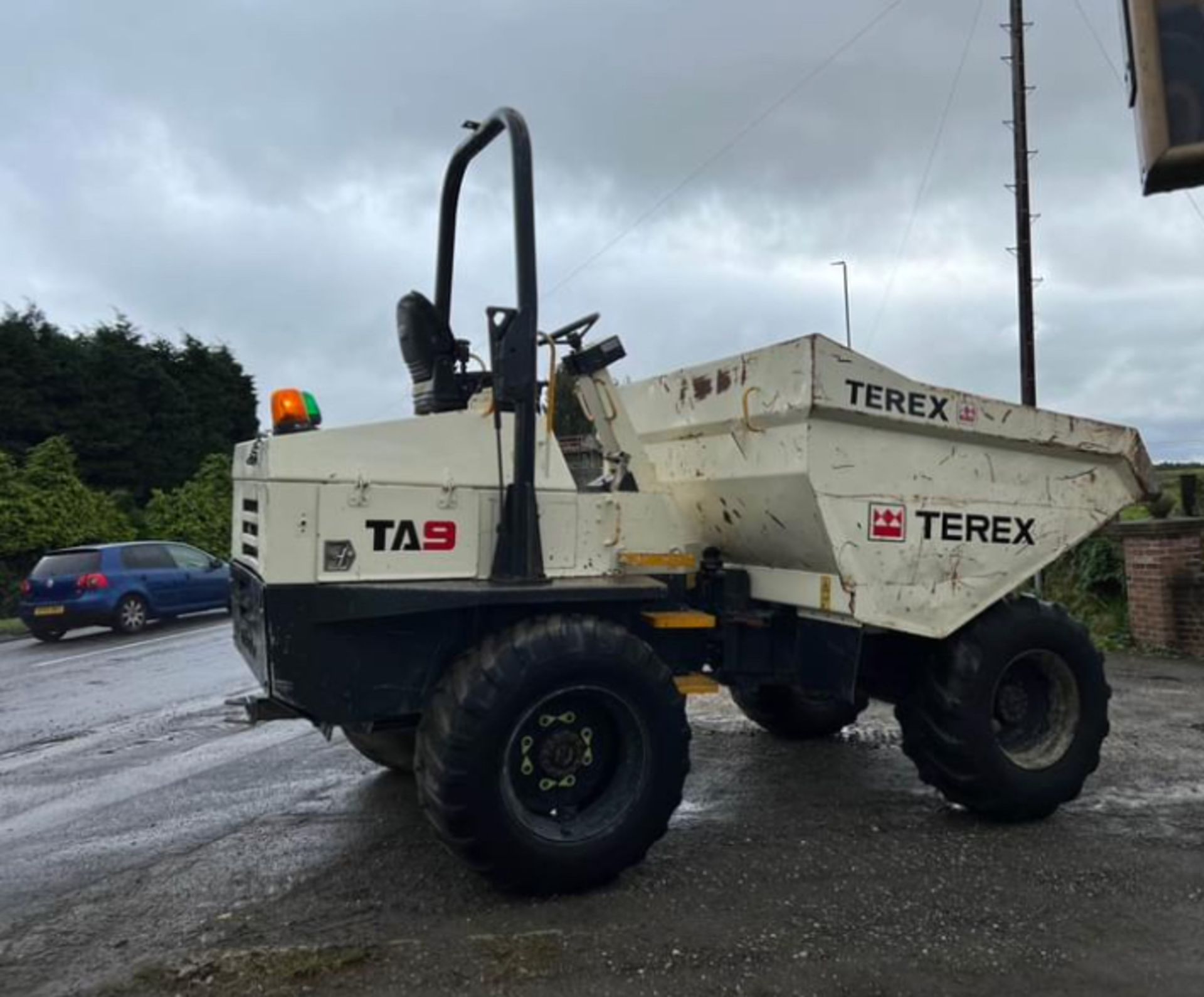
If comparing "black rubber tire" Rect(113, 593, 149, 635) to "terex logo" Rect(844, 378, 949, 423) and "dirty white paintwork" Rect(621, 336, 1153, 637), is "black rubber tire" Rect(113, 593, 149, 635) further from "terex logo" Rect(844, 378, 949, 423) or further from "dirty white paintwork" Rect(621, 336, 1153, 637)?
"terex logo" Rect(844, 378, 949, 423)

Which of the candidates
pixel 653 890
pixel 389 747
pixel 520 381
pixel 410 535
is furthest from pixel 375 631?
pixel 389 747

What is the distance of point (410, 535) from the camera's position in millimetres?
4133

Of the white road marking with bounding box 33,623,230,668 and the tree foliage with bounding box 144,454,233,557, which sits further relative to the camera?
the tree foliage with bounding box 144,454,233,557

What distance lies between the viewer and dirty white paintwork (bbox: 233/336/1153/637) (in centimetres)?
405

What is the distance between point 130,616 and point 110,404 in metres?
14.7

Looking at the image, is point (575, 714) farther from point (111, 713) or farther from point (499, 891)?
point (111, 713)

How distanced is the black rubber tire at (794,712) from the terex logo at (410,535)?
295 cm

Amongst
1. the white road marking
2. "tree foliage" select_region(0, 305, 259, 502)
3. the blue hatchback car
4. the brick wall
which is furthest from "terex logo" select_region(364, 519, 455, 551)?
"tree foliage" select_region(0, 305, 259, 502)

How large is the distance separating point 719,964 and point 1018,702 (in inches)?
101

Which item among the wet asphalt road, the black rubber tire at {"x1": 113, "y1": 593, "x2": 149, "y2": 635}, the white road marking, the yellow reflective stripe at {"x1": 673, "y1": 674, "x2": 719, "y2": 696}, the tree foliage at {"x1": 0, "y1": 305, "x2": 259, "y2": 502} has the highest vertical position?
the tree foliage at {"x1": 0, "y1": 305, "x2": 259, "y2": 502}

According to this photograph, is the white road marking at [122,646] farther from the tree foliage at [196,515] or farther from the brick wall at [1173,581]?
the brick wall at [1173,581]

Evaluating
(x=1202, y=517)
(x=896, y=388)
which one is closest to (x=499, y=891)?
(x=896, y=388)

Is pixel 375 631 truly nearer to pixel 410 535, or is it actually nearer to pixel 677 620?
pixel 410 535

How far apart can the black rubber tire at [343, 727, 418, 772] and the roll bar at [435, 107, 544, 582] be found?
1.58 m
